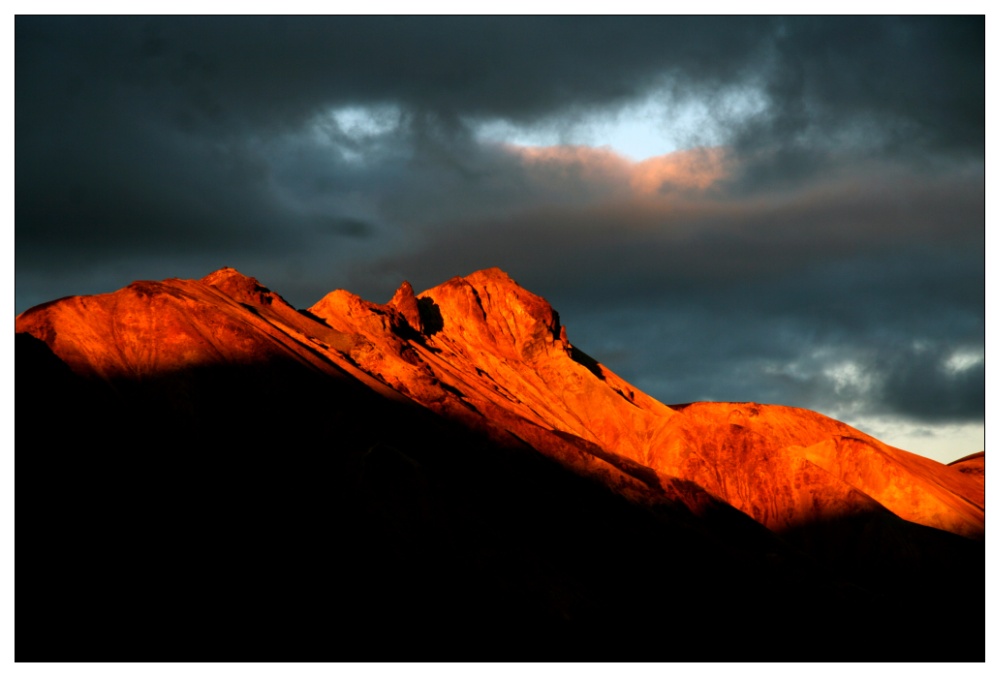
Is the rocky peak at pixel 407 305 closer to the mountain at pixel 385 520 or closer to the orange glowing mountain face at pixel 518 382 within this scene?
the orange glowing mountain face at pixel 518 382

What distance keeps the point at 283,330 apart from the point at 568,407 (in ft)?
120

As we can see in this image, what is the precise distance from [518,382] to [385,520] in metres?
53.7

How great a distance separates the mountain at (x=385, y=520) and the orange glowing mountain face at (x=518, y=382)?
0.29 metres

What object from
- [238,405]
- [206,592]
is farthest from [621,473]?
[206,592]

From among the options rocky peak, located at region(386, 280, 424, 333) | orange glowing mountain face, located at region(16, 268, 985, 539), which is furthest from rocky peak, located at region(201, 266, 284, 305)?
rocky peak, located at region(386, 280, 424, 333)

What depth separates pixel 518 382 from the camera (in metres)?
112

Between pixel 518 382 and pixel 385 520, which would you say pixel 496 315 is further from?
pixel 385 520

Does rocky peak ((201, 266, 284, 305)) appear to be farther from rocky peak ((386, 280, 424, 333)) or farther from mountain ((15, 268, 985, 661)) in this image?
rocky peak ((386, 280, 424, 333))

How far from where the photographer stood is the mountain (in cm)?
5038

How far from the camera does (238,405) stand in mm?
67375

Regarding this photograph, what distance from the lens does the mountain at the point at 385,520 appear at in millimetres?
50375

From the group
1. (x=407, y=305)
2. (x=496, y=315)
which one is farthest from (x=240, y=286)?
(x=496, y=315)

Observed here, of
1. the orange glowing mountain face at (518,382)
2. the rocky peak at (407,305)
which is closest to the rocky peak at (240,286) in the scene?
the orange glowing mountain face at (518,382)

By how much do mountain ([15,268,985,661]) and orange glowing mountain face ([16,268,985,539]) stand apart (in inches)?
11.6
